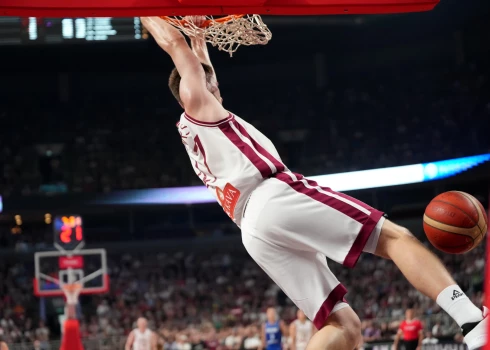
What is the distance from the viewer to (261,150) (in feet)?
14.6

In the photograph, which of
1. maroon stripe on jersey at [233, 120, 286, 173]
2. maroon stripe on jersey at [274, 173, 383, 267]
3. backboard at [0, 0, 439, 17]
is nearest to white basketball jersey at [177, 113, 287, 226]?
maroon stripe on jersey at [233, 120, 286, 173]

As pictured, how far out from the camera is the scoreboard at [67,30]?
18.2 meters

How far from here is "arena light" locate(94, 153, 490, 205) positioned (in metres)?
21.2

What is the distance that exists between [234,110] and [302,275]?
2112 cm

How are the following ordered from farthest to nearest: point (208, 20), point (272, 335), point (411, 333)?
point (272, 335)
point (411, 333)
point (208, 20)

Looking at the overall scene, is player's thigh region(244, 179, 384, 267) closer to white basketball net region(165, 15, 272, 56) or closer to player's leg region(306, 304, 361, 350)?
player's leg region(306, 304, 361, 350)

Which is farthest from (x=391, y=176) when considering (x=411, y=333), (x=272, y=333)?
(x=272, y=333)

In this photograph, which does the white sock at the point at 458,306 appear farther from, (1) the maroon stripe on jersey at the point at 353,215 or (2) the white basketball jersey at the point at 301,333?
(2) the white basketball jersey at the point at 301,333

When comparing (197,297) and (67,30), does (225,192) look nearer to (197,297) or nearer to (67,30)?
(67,30)

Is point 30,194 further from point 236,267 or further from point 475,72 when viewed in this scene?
point 475,72

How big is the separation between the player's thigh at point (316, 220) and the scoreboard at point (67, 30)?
14.5 metres

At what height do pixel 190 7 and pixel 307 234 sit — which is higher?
pixel 190 7

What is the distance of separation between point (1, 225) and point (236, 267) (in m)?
7.05

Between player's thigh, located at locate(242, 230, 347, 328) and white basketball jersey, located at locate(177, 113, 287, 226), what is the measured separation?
0.72ft
